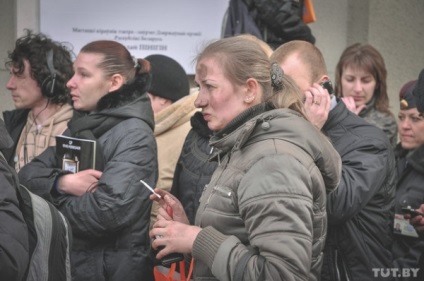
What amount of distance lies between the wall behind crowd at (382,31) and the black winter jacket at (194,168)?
110 inches

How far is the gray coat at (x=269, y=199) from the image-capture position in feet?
7.89

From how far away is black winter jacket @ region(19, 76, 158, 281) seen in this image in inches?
145

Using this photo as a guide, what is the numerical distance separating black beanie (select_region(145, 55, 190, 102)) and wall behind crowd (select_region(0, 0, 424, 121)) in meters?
1.92

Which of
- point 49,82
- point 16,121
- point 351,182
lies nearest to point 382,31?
point 49,82

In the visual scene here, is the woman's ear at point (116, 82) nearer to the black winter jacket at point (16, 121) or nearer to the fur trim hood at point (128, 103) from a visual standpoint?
the fur trim hood at point (128, 103)

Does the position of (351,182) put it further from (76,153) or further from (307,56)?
(76,153)

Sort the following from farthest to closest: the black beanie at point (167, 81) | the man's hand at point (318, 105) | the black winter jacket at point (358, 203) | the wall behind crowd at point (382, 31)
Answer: the wall behind crowd at point (382, 31)
the black beanie at point (167, 81)
the man's hand at point (318, 105)
the black winter jacket at point (358, 203)

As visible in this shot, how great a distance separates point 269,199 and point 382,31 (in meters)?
4.54

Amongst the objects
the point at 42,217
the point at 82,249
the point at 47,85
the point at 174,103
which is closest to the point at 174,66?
the point at 174,103

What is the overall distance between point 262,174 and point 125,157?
55.9 inches

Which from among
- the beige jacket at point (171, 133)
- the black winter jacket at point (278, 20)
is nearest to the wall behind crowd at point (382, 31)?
the black winter jacket at point (278, 20)

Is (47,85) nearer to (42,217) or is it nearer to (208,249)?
(42,217)

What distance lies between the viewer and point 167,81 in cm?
492

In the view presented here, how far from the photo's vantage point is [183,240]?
2.65 meters
